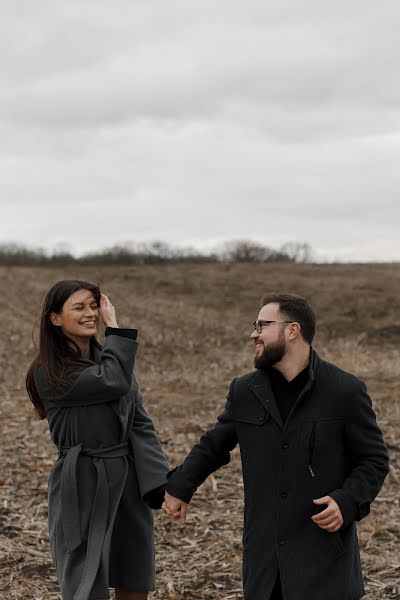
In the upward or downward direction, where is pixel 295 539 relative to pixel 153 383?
upward

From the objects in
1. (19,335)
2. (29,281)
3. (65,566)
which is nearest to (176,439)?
(65,566)

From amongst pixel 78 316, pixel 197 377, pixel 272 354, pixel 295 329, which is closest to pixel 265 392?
pixel 272 354

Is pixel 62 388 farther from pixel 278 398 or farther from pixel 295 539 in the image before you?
pixel 295 539

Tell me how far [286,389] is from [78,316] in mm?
1094

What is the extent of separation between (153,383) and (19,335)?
4742mm

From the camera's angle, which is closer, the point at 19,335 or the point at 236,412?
the point at 236,412

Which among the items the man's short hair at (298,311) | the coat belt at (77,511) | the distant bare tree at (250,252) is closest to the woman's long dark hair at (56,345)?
the coat belt at (77,511)

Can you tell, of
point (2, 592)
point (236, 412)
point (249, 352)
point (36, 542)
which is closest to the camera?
point (236, 412)

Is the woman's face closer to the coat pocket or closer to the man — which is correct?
the man

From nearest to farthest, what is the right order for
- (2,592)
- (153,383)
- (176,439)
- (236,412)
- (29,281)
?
(236,412), (2,592), (176,439), (153,383), (29,281)

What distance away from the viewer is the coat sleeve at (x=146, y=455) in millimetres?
3668

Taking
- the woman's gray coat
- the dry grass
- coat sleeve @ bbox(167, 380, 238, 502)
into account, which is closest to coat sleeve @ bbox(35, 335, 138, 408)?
the woman's gray coat

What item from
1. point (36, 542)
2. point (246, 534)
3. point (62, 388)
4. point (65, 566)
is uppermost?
point (62, 388)

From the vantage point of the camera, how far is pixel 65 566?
358cm
